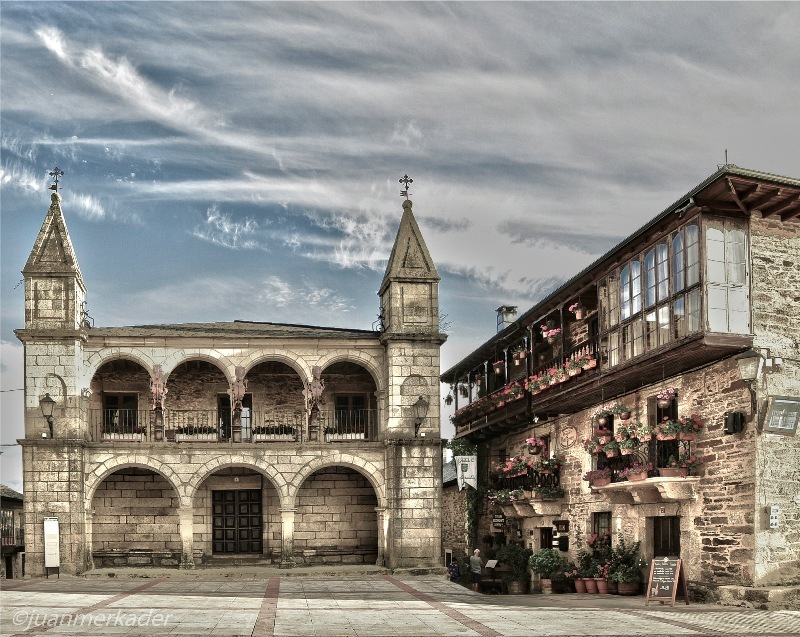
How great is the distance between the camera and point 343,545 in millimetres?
32594

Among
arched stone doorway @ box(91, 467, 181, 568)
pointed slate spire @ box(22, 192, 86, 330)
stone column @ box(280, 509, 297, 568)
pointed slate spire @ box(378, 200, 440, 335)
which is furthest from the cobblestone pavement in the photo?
pointed slate spire @ box(378, 200, 440, 335)

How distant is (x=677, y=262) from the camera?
778 inches

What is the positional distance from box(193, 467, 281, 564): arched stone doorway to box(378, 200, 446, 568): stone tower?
4.17m

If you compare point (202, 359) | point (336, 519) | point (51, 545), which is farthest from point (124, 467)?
point (336, 519)

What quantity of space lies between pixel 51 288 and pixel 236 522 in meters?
9.07

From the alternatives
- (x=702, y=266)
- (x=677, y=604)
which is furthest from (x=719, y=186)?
(x=677, y=604)

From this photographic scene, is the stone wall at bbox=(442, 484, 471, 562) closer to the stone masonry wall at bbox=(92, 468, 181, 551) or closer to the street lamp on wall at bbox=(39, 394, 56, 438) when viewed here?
the stone masonry wall at bbox=(92, 468, 181, 551)

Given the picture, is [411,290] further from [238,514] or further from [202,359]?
[238,514]

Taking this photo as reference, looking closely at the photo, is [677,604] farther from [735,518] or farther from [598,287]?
[598,287]

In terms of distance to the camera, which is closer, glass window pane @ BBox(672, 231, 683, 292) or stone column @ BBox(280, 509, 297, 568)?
glass window pane @ BBox(672, 231, 683, 292)

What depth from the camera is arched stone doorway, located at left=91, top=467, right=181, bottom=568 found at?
103ft

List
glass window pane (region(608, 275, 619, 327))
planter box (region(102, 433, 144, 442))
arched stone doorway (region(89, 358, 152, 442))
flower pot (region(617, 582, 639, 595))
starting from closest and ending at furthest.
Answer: flower pot (region(617, 582, 639, 595)) < glass window pane (region(608, 275, 619, 327)) < planter box (region(102, 433, 144, 442)) < arched stone doorway (region(89, 358, 152, 442))

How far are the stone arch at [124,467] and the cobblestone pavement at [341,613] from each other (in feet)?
13.9

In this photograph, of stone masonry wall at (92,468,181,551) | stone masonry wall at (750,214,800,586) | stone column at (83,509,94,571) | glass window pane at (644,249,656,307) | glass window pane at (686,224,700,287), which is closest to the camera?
stone masonry wall at (750,214,800,586)
